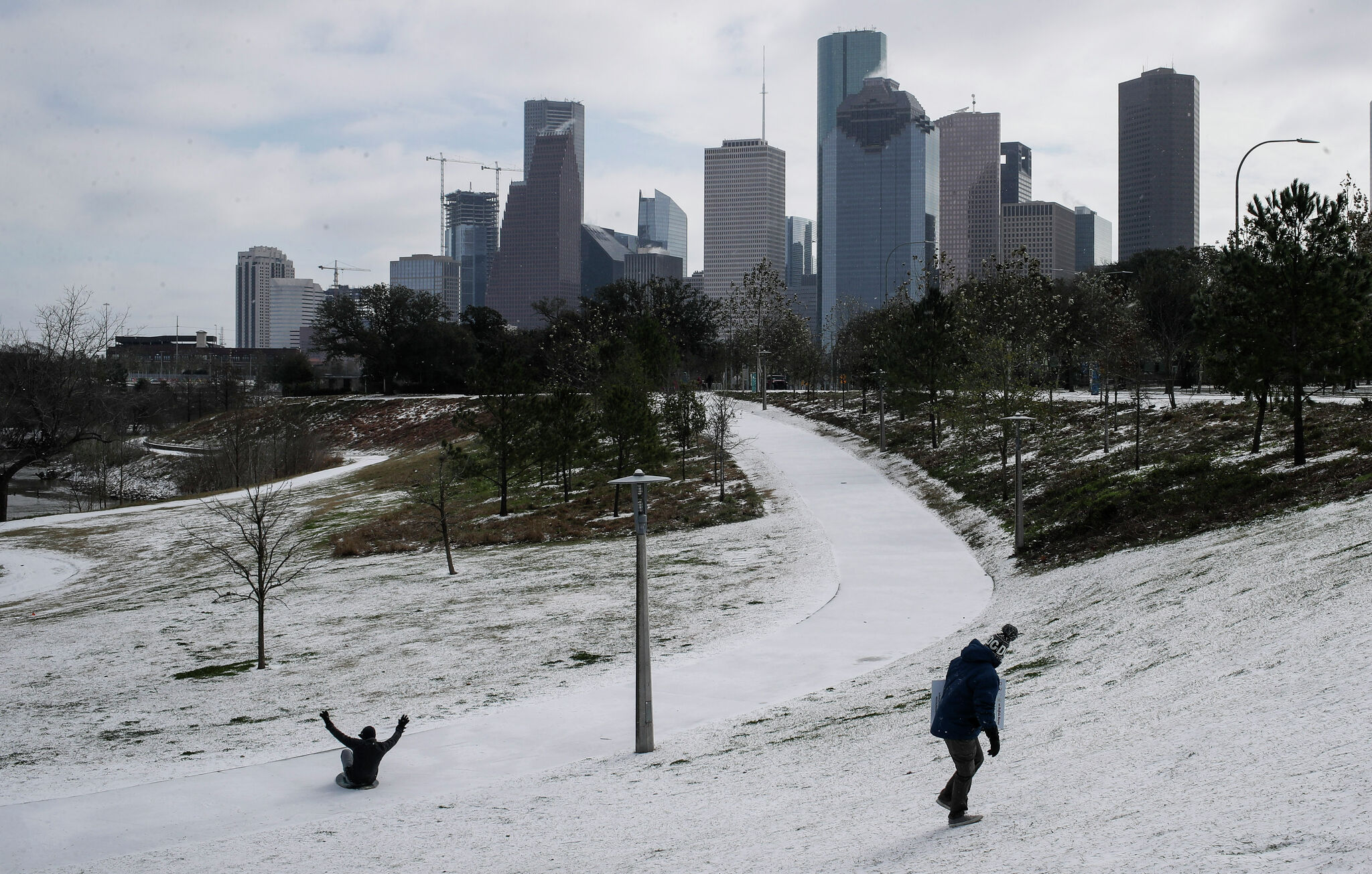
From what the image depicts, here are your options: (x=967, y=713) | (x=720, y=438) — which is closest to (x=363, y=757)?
(x=967, y=713)

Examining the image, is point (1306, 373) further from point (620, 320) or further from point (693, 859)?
point (620, 320)

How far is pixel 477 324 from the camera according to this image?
11781 centimetres

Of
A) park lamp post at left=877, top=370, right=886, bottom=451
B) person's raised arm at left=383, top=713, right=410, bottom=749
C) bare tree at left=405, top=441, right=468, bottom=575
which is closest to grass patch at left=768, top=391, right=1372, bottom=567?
park lamp post at left=877, top=370, right=886, bottom=451

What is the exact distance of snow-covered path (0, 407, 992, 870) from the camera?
40.0 ft

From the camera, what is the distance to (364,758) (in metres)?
13.2

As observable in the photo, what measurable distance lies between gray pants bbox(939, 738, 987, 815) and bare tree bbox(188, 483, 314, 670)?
16220 mm

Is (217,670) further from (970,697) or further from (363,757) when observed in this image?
(970,697)

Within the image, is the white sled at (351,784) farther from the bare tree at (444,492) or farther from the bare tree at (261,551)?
the bare tree at (444,492)

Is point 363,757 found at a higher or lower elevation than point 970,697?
lower

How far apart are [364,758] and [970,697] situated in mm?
8412

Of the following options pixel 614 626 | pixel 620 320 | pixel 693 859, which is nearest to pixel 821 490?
pixel 614 626

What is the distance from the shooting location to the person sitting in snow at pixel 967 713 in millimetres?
8320

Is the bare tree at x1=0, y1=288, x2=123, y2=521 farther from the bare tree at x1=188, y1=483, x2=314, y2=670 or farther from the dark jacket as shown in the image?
the dark jacket

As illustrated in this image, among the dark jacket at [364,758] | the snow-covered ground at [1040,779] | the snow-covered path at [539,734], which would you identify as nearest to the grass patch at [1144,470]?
the snow-covered path at [539,734]
